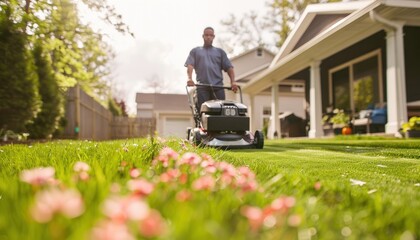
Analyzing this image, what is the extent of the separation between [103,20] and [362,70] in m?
7.91

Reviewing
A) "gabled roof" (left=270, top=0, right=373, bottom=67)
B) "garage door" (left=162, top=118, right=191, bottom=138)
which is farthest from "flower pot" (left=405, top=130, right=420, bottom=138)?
"garage door" (left=162, top=118, right=191, bottom=138)

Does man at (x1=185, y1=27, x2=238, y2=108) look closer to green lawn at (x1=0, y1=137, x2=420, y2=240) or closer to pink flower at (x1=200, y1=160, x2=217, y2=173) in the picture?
green lawn at (x1=0, y1=137, x2=420, y2=240)

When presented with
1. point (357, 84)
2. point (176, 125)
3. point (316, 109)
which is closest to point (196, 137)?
point (316, 109)

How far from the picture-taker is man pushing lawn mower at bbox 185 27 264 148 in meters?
5.49

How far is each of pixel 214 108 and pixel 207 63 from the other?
1107 millimetres

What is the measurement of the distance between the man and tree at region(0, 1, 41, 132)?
4098 mm

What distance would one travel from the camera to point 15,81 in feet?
26.2

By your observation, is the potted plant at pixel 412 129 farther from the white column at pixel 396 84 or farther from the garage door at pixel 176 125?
the garage door at pixel 176 125

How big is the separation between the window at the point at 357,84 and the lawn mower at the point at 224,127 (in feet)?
21.7

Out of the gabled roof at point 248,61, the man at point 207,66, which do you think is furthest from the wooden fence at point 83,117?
the gabled roof at point 248,61

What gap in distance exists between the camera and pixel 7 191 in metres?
1.42

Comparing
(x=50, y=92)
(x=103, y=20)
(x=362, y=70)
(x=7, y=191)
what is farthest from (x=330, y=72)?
(x=7, y=191)

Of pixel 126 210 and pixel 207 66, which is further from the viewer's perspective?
pixel 207 66

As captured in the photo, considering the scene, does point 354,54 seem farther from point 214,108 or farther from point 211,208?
point 211,208
